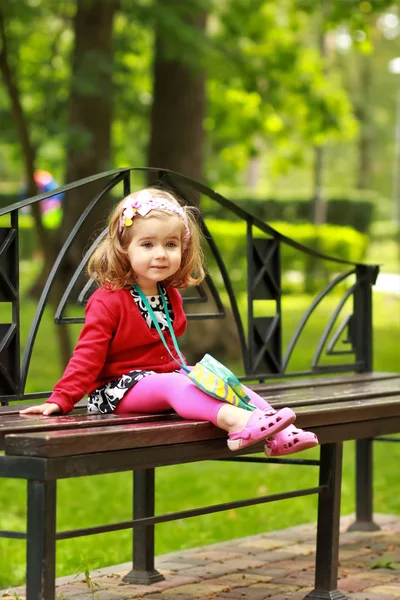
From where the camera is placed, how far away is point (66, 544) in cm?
592

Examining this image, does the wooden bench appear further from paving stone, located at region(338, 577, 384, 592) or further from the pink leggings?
paving stone, located at region(338, 577, 384, 592)

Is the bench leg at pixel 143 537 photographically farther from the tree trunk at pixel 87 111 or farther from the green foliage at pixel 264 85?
the green foliage at pixel 264 85

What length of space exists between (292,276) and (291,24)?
731 centimetres

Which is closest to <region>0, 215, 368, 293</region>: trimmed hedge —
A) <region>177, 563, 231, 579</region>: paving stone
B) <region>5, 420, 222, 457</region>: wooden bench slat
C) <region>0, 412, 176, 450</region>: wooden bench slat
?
<region>177, 563, 231, 579</region>: paving stone

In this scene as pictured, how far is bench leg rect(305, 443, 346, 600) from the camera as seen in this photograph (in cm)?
447

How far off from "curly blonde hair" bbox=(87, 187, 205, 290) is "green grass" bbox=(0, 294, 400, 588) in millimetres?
1197

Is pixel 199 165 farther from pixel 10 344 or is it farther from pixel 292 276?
pixel 292 276

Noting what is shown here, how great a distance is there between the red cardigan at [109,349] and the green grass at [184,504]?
3.19 ft

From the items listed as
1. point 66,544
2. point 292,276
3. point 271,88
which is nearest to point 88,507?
point 66,544

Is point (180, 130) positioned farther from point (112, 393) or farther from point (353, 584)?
point (112, 393)

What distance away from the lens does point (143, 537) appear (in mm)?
4805

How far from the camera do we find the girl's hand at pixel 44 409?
12.7 ft

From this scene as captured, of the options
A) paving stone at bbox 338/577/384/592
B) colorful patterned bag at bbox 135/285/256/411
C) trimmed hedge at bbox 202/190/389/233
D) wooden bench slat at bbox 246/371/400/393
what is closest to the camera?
colorful patterned bag at bbox 135/285/256/411

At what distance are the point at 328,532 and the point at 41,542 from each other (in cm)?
152
